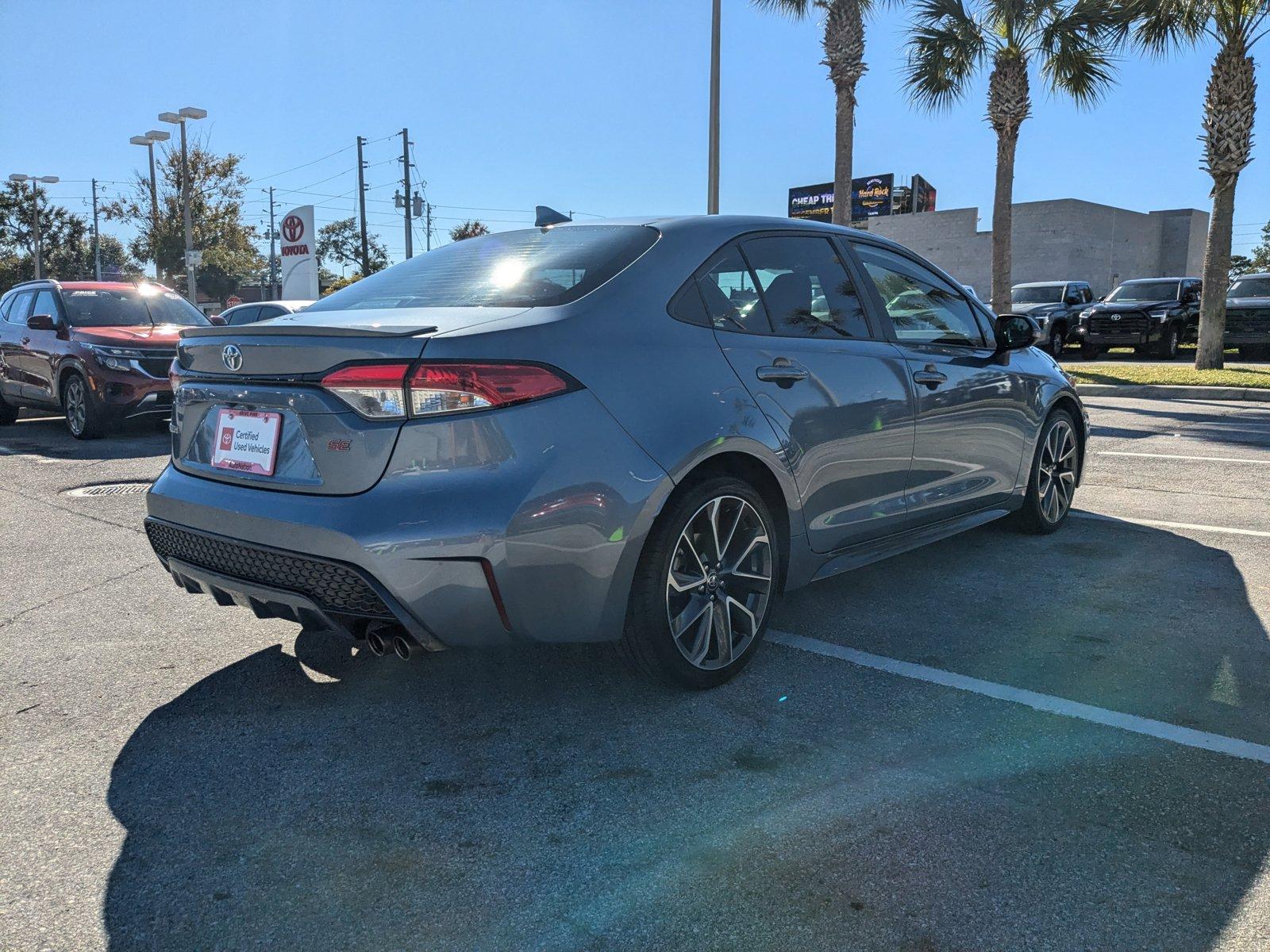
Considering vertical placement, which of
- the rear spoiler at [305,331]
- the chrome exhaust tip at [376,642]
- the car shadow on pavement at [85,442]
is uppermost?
the rear spoiler at [305,331]

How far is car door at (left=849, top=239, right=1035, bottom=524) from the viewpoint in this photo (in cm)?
435

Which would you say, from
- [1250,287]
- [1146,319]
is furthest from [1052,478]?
[1250,287]

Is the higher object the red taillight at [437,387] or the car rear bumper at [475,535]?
the red taillight at [437,387]

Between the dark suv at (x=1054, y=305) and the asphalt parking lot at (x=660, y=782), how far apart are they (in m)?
20.0

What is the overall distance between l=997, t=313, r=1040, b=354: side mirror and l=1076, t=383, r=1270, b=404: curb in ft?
31.1

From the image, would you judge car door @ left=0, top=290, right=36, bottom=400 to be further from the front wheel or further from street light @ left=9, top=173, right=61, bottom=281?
street light @ left=9, top=173, right=61, bottom=281

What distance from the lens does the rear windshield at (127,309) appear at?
34.9 feet

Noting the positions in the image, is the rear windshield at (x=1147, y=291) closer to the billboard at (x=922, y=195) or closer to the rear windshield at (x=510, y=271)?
the rear windshield at (x=510, y=271)

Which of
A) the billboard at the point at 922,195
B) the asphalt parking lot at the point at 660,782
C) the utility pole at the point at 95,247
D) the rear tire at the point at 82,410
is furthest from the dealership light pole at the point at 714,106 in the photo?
the utility pole at the point at 95,247

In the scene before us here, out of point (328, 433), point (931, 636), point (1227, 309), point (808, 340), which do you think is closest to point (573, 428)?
point (328, 433)

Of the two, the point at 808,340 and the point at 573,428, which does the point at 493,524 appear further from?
the point at 808,340

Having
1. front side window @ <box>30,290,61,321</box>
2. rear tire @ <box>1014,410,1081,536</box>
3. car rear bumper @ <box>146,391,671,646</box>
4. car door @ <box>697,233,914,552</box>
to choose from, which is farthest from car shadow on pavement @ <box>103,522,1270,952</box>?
front side window @ <box>30,290,61,321</box>

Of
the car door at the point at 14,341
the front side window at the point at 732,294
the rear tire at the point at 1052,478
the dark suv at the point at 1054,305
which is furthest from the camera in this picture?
the dark suv at the point at 1054,305

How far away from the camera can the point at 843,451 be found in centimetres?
385
